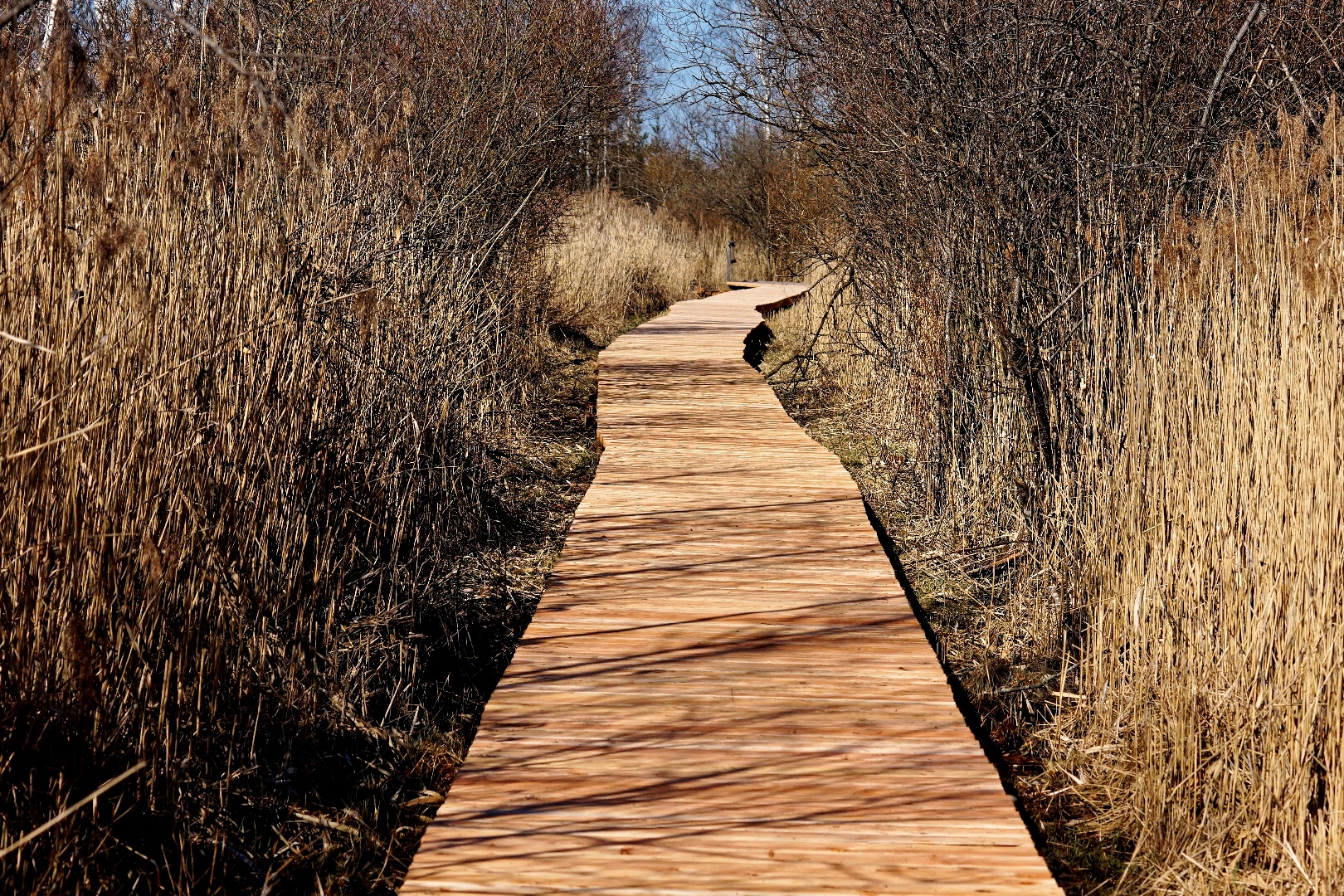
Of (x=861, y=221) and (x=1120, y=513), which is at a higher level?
(x=861, y=221)

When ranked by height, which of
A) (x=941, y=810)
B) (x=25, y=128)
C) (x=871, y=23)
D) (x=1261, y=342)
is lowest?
(x=941, y=810)

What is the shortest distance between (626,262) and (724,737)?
36.6 ft

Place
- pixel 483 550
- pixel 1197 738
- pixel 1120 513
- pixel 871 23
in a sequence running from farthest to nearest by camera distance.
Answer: pixel 871 23 → pixel 483 550 → pixel 1120 513 → pixel 1197 738

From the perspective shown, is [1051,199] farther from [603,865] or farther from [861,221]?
[603,865]

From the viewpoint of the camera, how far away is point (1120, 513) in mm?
3035

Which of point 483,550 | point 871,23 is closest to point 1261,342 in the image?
point 483,550

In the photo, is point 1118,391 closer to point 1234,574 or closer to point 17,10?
point 1234,574

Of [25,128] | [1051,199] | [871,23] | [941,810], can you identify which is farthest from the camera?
[871,23]

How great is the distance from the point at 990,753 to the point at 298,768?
155 cm

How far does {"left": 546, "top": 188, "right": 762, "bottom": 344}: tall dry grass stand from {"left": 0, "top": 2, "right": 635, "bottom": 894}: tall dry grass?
6573 millimetres

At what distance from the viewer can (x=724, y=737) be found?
2635 millimetres

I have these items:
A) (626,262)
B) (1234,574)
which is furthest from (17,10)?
(626,262)

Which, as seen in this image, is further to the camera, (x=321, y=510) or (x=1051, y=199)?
(x=1051, y=199)

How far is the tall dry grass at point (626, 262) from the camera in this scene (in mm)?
11508
